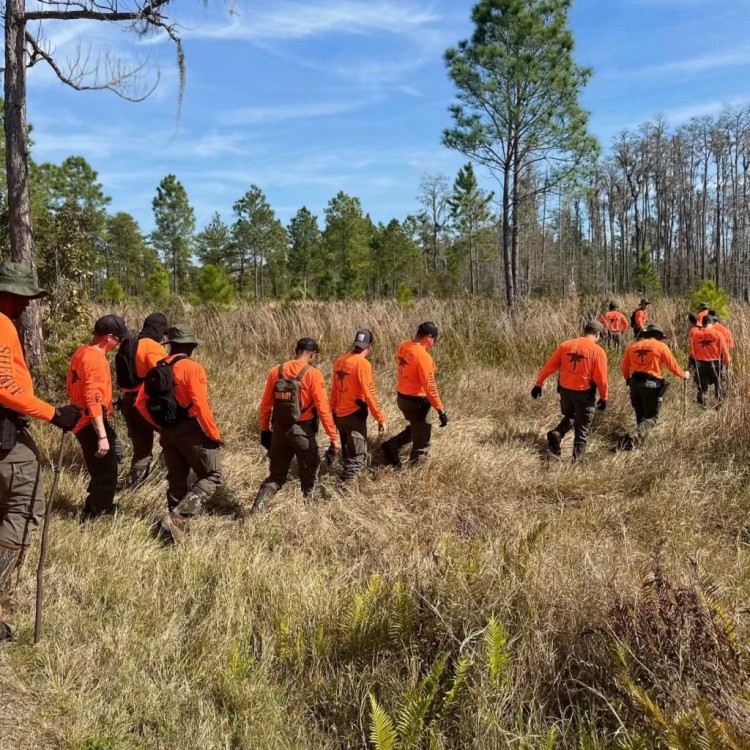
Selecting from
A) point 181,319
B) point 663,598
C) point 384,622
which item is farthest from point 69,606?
point 181,319

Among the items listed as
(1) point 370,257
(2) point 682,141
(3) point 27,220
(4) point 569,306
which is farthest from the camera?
(2) point 682,141

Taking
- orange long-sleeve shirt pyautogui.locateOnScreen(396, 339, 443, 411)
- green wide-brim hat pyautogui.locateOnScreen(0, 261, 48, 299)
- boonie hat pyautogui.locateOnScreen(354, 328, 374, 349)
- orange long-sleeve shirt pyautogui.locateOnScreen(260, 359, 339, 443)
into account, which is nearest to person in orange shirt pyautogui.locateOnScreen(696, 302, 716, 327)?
orange long-sleeve shirt pyautogui.locateOnScreen(396, 339, 443, 411)

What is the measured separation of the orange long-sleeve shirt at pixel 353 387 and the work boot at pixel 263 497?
3.47 ft

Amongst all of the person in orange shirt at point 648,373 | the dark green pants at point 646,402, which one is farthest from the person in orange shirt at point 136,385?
the dark green pants at point 646,402

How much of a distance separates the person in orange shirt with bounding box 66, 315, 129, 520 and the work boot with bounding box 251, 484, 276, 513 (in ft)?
Answer: 3.77

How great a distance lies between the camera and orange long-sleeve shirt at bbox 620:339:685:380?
7238mm

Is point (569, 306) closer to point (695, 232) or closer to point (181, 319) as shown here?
point (181, 319)

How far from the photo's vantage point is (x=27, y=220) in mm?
6875

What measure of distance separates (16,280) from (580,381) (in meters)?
5.63

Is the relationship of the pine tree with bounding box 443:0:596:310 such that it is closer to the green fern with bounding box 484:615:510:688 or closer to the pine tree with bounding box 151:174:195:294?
the green fern with bounding box 484:615:510:688

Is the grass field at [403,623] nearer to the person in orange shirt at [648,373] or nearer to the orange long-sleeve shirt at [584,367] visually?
the orange long-sleeve shirt at [584,367]

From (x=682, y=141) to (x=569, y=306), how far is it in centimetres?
3845

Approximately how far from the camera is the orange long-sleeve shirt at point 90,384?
4438 mm

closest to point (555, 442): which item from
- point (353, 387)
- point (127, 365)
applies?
point (353, 387)
